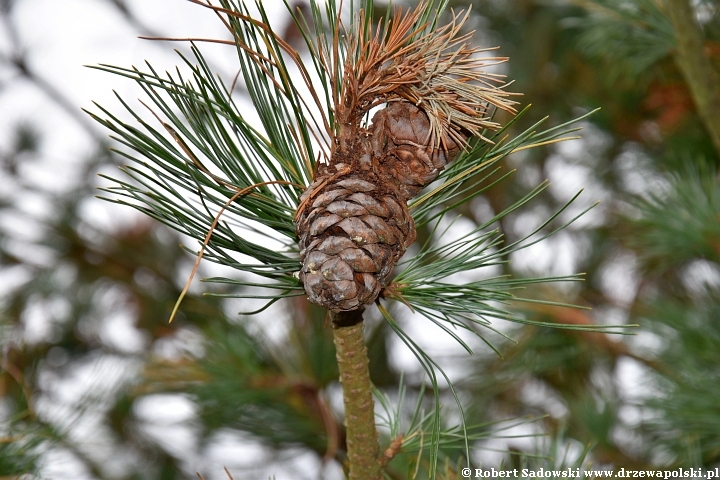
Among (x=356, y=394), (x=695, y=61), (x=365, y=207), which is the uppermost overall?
(x=695, y=61)

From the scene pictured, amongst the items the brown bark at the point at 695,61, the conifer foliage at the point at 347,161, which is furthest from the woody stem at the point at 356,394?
the brown bark at the point at 695,61

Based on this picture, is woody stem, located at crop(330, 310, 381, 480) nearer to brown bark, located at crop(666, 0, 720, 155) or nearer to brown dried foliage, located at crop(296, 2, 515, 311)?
brown dried foliage, located at crop(296, 2, 515, 311)

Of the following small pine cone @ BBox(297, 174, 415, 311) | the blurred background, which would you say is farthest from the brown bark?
small pine cone @ BBox(297, 174, 415, 311)

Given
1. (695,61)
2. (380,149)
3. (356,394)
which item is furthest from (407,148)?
(695,61)

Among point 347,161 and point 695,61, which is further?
point 695,61

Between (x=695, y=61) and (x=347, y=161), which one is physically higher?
(x=695, y=61)

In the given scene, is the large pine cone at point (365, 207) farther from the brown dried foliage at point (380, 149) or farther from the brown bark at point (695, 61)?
the brown bark at point (695, 61)

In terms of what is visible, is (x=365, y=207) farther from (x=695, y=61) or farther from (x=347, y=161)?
(x=695, y=61)
